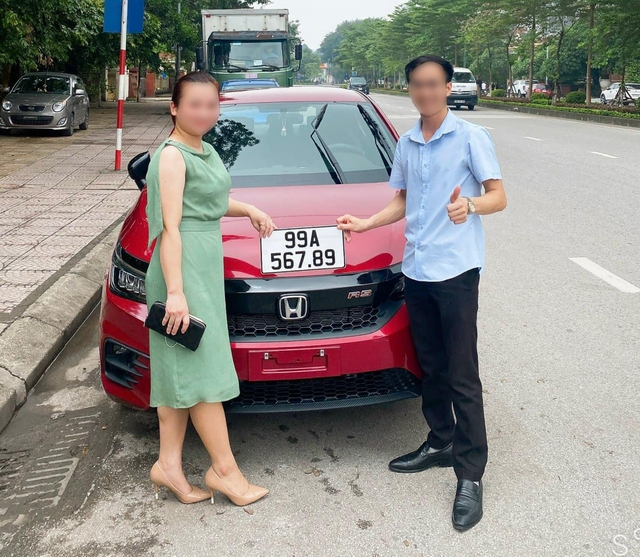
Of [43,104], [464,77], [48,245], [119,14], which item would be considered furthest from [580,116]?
[48,245]

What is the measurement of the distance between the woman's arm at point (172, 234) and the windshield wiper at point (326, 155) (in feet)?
5.46

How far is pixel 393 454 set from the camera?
11.8ft

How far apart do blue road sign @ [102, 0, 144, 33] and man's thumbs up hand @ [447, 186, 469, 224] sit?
33.8ft

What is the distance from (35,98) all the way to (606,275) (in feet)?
51.2

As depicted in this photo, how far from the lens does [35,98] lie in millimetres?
18609

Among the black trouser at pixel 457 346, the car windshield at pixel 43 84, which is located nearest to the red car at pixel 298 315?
the black trouser at pixel 457 346

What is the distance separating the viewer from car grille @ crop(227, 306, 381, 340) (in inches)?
131

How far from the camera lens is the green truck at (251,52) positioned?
19.3 metres

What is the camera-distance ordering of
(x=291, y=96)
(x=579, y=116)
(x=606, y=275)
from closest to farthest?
1. (x=291, y=96)
2. (x=606, y=275)
3. (x=579, y=116)

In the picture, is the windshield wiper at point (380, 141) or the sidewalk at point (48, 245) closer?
the windshield wiper at point (380, 141)

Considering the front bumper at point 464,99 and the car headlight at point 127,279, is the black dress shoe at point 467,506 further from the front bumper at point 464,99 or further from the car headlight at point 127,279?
the front bumper at point 464,99

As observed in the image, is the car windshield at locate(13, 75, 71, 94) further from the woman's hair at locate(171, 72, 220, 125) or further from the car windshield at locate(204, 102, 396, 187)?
the woman's hair at locate(171, 72, 220, 125)

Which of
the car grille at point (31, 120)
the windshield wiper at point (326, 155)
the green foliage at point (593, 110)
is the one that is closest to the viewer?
the windshield wiper at point (326, 155)

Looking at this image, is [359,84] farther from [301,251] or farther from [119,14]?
[301,251]
